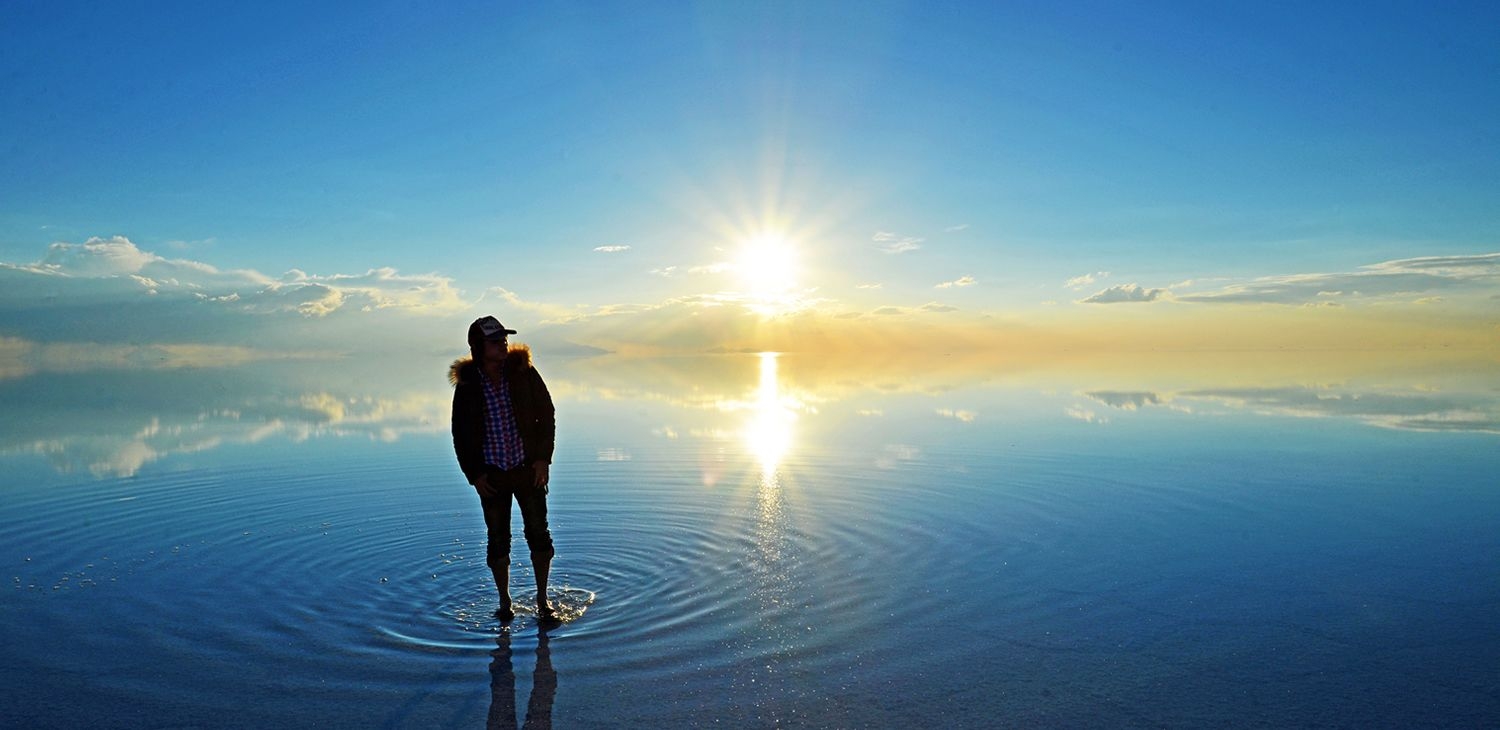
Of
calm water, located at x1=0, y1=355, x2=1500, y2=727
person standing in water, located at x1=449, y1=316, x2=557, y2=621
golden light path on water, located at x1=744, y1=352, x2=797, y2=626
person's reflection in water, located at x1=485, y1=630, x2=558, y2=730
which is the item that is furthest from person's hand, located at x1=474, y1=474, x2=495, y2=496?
golden light path on water, located at x1=744, y1=352, x2=797, y2=626

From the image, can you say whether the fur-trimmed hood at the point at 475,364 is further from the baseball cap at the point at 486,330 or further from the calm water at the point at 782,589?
the calm water at the point at 782,589

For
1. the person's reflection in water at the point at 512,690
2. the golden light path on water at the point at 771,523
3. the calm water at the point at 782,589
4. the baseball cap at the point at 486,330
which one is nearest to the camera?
the person's reflection in water at the point at 512,690

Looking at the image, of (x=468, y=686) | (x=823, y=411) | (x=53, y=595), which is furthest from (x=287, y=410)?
(x=468, y=686)

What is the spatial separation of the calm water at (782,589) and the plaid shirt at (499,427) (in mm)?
1393

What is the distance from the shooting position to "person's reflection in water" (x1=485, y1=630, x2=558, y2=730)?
5.92m

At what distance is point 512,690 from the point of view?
21.1 feet

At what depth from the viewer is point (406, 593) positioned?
29.6ft

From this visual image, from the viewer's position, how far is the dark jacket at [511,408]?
27.2ft

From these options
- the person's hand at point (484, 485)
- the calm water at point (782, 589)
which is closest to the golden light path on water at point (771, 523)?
the calm water at point (782, 589)

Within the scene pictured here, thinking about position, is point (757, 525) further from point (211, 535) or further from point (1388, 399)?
point (1388, 399)

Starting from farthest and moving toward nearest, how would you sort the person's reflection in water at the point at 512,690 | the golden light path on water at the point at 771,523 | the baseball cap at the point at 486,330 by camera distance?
the golden light path on water at the point at 771,523 < the baseball cap at the point at 486,330 < the person's reflection in water at the point at 512,690

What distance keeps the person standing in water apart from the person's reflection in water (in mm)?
988

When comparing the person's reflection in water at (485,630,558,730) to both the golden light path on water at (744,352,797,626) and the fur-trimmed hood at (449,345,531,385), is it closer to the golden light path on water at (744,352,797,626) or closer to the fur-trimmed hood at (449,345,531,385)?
the golden light path on water at (744,352,797,626)

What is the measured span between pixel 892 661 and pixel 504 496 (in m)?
3.75
